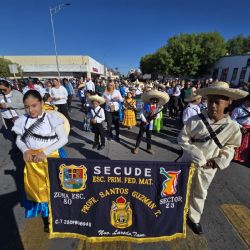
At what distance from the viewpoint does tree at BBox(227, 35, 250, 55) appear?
146 feet

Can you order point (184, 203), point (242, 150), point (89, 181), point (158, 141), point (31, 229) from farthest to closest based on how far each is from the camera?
point (158, 141) → point (242, 150) → point (31, 229) → point (184, 203) → point (89, 181)

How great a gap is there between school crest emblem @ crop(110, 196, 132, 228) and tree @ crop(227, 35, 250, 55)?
53.1 meters

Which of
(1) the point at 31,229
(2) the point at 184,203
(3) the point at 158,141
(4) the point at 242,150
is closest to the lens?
(2) the point at 184,203

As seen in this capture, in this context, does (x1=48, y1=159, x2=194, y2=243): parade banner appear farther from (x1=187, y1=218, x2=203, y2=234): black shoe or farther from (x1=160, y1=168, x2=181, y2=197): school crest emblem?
(x1=187, y1=218, x2=203, y2=234): black shoe

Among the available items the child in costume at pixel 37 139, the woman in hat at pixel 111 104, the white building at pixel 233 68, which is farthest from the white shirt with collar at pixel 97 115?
the white building at pixel 233 68

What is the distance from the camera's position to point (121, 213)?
213cm

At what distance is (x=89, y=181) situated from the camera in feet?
6.55

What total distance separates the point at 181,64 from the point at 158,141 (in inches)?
1117

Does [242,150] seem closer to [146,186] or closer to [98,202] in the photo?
[146,186]

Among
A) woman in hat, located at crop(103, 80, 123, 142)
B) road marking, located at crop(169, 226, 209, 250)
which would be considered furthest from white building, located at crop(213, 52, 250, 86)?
road marking, located at crop(169, 226, 209, 250)

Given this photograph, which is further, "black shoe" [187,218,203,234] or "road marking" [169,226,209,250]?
"black shoe" [187,218,203,234]

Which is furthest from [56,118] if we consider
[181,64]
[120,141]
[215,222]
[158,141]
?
[181,64]

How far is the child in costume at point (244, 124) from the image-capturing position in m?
4.56

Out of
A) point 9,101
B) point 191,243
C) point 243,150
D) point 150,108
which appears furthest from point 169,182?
point 9,101
